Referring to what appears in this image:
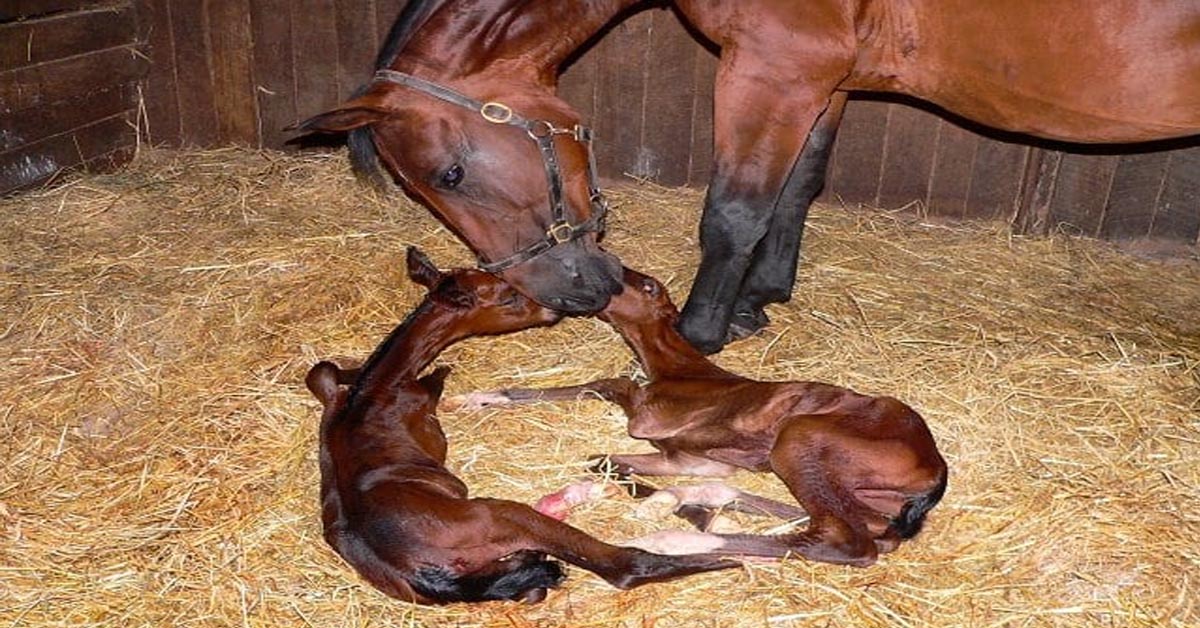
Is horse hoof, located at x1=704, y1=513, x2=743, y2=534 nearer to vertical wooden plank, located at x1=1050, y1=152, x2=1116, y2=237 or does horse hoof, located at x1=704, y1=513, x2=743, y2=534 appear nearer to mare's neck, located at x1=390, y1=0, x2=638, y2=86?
mare's neck, located at x1=390, y1=0, x2=638, y2=86

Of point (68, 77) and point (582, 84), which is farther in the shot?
point (582, 84)

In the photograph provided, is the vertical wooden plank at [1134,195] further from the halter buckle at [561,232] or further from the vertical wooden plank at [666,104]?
the halter buckle at [561,232]

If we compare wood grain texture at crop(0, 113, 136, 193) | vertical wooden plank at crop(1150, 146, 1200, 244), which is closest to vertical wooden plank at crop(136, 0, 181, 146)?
wood grain texture at crop(0, 113, 136, 193)

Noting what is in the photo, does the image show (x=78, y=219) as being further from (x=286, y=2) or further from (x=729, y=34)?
(x=729, y=34)

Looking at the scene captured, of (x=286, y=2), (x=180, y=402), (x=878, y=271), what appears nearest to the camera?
(x=180, y=402)

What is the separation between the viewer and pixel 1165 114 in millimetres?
3174

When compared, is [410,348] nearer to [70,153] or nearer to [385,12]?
[385,12]

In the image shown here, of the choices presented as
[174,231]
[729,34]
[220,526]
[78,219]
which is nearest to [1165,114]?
[729,34]

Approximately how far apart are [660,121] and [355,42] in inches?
60.3

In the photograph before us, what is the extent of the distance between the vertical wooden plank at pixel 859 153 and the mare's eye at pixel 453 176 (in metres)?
2.37

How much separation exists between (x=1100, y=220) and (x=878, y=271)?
1.18 meters

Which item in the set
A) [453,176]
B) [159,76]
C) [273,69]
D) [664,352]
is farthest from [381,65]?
[159,76]

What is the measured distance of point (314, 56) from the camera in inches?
209

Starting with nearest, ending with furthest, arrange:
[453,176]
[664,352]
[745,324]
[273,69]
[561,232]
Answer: [453,176] < [561,232] < [664,352] < [745,324] < [273,69]
